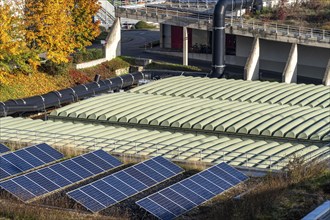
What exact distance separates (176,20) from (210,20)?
10.2ft

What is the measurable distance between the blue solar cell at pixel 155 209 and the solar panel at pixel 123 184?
1.49 m

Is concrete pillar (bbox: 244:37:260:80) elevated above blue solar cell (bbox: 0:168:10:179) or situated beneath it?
situated beneath

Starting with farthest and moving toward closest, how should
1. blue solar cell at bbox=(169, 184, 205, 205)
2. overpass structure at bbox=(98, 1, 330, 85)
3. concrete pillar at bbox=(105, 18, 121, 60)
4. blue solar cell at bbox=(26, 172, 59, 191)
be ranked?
concrete pillar at bbox=(105, 18, 121, 60) < overpass structure at bbox=(98, 1, 330, 85) < blue solar cell at bbox=(26, 172, 59, 191) < blue solar cell at bbox=(169, 184, 205, 205)

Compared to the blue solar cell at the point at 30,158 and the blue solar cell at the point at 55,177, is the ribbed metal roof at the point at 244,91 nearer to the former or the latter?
the blue solar cell at the point at 30,158

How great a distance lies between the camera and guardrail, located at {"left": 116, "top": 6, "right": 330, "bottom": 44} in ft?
222

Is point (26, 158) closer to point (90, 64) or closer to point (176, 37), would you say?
point (90, 64)

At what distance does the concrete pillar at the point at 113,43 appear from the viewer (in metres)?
73.0

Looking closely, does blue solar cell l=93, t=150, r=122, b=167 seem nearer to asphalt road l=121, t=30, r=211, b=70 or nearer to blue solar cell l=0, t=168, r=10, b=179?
blue solar cell l=0, t=168, r=10, b=179

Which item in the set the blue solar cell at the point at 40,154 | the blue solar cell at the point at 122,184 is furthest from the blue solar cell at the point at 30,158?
the blue solar cell at the point at 122,184

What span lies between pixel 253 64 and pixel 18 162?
3593 centimetres

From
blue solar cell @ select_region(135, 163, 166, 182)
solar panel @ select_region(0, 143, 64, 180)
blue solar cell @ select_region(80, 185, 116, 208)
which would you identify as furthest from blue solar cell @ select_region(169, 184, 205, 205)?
solar panel @ select_region(0, 143, 64, 180)

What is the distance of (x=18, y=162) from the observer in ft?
117

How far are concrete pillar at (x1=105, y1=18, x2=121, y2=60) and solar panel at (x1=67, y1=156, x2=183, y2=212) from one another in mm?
38701

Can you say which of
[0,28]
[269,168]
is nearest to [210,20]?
[0,28]
